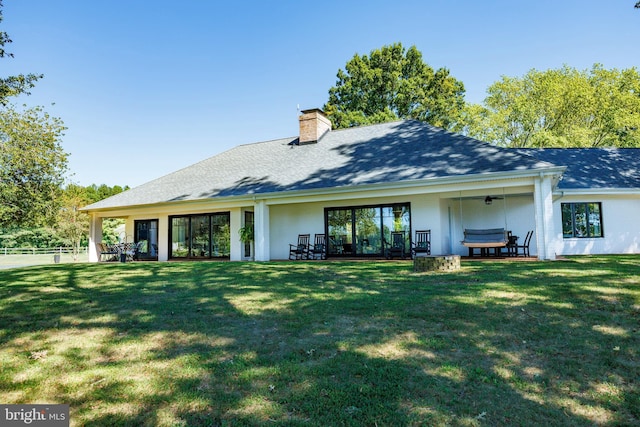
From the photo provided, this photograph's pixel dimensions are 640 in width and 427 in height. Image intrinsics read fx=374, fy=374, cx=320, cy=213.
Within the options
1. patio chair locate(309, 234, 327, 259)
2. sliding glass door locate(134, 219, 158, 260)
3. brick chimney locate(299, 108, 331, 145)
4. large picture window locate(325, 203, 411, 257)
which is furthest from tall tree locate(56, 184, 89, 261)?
large picture window locate(325, 203, 411, 257)

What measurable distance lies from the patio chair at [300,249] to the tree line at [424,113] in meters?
16.7

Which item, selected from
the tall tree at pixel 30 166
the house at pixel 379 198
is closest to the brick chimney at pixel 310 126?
the house at pixel 379 198

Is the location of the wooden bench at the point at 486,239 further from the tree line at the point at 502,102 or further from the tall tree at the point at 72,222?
the tall tree at the point at 72,222

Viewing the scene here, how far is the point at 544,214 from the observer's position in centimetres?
1022

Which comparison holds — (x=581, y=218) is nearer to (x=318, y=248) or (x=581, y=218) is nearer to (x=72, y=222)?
(x=318, y=248)

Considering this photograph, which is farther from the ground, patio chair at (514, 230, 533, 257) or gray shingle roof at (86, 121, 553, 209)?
gray shingle roof at (86, 121, 553, 209)

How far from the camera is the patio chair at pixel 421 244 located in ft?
39.9

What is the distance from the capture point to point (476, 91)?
106 feet

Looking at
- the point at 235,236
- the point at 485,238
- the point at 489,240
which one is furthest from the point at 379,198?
the point at 235,236

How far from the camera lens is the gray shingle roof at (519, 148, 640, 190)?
1452 centimetres

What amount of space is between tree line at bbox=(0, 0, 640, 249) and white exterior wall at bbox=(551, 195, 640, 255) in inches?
534

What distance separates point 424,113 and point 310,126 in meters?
17.1

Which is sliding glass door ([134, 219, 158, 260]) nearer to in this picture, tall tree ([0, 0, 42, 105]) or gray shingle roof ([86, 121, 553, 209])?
gray shingle roof ([86, 121, 553, 209])

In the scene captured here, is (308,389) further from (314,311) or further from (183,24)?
(183,24)
